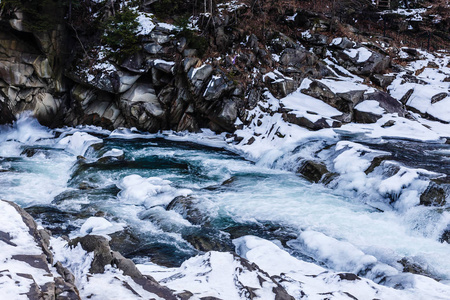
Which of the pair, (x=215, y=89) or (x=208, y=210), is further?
(x=215, y=89)

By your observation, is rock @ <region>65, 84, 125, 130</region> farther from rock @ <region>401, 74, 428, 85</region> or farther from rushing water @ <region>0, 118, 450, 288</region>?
rock @ <region>401, 74, 428, 85</region>

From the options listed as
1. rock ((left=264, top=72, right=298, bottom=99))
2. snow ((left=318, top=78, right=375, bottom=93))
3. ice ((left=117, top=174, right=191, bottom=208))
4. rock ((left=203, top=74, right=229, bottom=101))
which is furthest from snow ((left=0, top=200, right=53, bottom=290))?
snow ((left=318, top=78, right=375, bottom=93))

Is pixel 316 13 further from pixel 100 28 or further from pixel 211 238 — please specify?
pixel 211 238

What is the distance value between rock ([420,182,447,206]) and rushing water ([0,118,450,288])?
34 cm

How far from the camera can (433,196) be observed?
8734mm

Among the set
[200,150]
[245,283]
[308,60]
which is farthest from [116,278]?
[308,60]

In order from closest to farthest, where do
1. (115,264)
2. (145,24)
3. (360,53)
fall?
1. (115,264)
2. (145,24)
3. (360,53)

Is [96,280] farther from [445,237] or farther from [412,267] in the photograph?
[445,237]

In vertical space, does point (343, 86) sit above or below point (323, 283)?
above

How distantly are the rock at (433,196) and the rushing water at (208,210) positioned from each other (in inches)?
13.5

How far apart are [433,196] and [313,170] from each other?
391 cm

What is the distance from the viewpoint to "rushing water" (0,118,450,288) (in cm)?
721

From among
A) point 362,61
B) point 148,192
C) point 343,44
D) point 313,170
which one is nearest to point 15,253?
point 148,192

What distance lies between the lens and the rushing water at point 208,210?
7210 millimetres
